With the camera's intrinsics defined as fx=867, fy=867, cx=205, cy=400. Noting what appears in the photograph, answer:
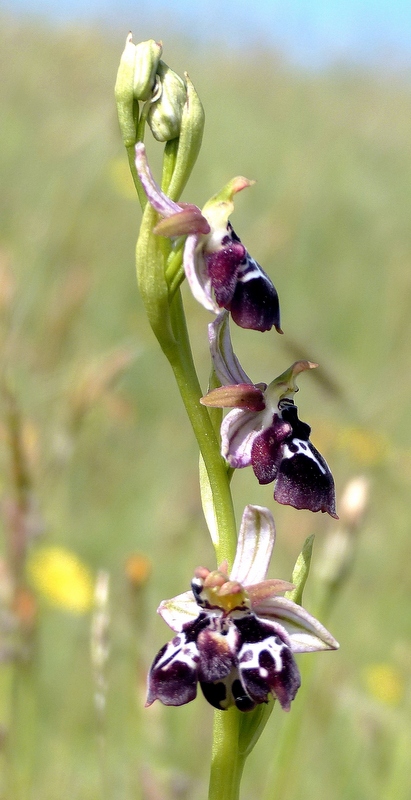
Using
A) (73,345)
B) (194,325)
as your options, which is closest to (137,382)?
(73,345)

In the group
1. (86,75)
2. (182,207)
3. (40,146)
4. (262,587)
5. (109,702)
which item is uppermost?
(86,75)

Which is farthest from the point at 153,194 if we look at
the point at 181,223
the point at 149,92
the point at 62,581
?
the point at 62,581

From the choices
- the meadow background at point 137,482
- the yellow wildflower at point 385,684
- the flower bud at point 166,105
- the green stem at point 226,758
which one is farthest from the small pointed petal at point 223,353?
the yellow wildflower at point 385,684

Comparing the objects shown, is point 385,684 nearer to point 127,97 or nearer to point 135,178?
point 135,178

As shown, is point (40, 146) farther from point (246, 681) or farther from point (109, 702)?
point (246, 681)

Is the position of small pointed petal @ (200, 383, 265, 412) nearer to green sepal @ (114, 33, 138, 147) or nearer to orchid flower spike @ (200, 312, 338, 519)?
orchid flower spike @ (200, 312, 338, 519)

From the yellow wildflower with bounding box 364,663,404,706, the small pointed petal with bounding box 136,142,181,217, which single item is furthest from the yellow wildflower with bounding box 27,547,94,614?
the small pointed petal with bounding box 136,142,181,217
